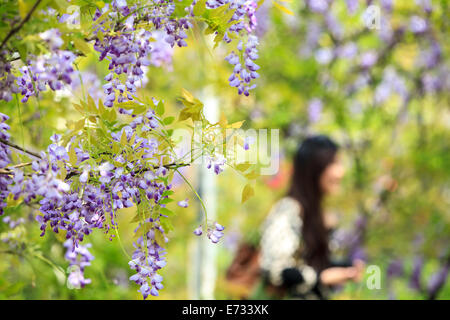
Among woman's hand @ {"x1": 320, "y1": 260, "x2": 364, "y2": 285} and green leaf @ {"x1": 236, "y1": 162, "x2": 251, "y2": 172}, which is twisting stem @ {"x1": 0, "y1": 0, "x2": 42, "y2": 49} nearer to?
green leaf @ {"x1": 236, "y1": 162, "x2": 251, "y2": 172}

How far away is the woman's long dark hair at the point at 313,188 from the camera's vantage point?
336cm

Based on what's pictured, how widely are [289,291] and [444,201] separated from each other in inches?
83.2

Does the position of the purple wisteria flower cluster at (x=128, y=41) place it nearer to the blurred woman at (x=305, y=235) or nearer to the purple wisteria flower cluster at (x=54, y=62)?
the purple wisteria flower cluster at (x=54, y=62)

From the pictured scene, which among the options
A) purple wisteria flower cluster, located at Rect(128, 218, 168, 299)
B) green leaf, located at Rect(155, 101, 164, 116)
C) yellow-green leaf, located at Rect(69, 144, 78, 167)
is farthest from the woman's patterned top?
yellow-green leaf, located at Rect(69, 144, 78, 167)

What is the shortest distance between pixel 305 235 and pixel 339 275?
1.04 feet

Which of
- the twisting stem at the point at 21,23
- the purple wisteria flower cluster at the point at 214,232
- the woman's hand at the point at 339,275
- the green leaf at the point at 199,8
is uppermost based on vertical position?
the green leaf at the point at 199,8

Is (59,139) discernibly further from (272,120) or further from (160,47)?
(272,120)

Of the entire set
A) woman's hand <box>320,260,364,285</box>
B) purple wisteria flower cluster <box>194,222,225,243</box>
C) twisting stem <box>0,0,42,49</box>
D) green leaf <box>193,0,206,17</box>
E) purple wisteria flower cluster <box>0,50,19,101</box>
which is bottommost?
woman's hand <box>320,260,364,285</box>

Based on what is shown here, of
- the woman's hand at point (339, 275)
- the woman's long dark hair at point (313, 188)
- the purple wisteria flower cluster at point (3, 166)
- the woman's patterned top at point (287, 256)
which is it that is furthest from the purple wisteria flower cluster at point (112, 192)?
the woman's long dark hair at point (313, 188)

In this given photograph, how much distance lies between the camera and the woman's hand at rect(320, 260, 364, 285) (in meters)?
3.15

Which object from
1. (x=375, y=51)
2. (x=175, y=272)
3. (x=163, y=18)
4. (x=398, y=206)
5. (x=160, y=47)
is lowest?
(x=175, y=272)

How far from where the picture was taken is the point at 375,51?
4.74 m
